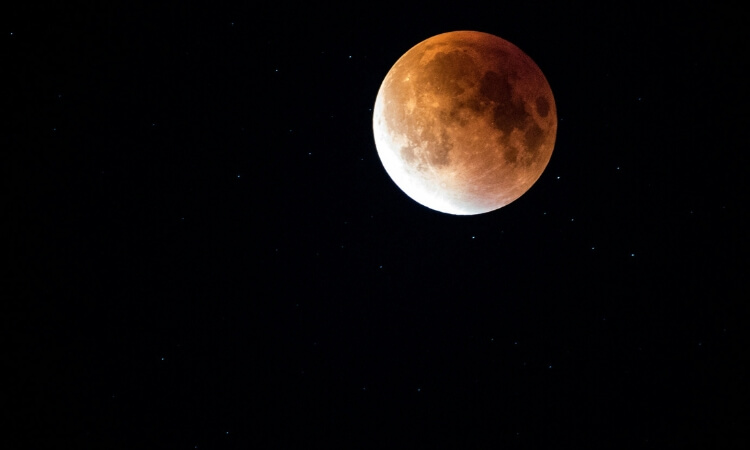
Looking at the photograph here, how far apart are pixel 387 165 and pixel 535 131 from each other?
1.07m

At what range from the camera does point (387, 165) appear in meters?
3.94

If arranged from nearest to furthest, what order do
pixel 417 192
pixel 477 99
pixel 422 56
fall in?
Result: 1. pixel 477 99
2. pixel 422 56
3. pixel 417 192

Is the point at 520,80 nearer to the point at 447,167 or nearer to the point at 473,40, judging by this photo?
the point at 473,40

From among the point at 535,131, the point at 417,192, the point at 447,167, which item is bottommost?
the point at 417,192

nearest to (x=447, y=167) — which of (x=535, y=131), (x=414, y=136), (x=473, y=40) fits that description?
(x=414, y=136)

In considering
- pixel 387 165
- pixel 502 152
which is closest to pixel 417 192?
pixel 387 165

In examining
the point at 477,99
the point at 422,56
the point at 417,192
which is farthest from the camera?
the point at 417,192

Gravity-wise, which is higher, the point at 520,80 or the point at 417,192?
the point at 520,80

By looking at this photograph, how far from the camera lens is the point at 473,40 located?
3598 mm

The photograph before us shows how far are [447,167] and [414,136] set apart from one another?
305mm

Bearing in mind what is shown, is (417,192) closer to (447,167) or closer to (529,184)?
(447,167)

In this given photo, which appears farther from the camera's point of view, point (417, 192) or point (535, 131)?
point (417, 192)

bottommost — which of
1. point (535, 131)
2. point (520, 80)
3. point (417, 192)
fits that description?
point (417, 192)

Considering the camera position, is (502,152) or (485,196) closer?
(502,152)
